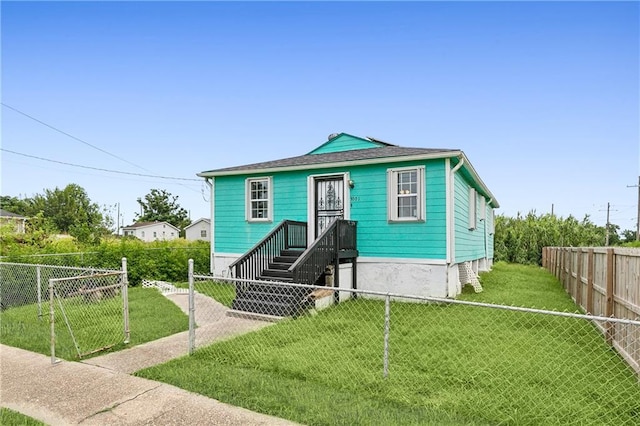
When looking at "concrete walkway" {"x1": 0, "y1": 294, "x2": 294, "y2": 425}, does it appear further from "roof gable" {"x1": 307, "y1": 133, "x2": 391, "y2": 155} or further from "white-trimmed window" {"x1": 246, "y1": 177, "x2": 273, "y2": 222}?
"roof gable" {"x1": 307, "y1": 133, "x2": 391, "y2": 155}

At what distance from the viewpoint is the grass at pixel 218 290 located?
9277 millimetres

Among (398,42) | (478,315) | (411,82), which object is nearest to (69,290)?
(478,315)

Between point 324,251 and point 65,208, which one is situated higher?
point 65,208

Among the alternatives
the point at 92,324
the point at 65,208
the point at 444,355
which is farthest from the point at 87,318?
the point at 65,208

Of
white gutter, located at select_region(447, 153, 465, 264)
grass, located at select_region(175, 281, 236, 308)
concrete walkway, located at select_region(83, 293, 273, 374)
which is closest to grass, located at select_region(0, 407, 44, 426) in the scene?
concrete walkway, located at select_region(83, 293, 273, 374)

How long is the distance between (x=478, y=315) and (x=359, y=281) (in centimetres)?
335

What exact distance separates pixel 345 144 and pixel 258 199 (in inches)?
139

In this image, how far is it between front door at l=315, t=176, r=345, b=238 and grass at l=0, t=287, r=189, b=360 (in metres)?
4.48

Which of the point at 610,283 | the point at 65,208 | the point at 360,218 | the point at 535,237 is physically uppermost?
the point at 65,208

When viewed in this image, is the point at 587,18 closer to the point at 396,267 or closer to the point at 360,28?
the point at 360,28

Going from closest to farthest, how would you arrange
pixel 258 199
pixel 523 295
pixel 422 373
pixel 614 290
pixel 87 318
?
1. pixel 422 373
2. pixel 614 290
3. pixel 87 318
4. pixel 523 295
5. pixel 258 199

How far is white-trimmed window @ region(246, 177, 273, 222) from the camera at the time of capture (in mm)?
11188

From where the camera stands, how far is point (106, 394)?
12.1 ft

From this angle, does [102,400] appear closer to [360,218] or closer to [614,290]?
[614,290]
